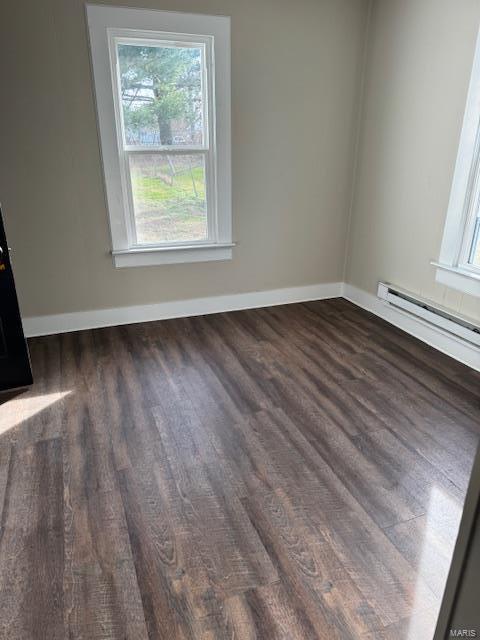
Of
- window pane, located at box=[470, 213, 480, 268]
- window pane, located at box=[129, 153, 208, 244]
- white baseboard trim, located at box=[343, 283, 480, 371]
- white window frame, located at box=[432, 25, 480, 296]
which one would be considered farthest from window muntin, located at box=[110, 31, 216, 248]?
window pane, located at box=[470, 213, 480, 268]

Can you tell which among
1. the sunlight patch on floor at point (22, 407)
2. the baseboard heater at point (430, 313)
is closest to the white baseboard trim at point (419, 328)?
the baseboard heater at point (430, 313)

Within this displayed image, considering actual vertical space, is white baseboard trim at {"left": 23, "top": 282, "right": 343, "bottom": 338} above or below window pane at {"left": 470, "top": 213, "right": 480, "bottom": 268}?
below

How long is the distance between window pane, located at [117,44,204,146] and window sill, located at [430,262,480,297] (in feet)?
6.87

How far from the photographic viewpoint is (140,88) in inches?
123

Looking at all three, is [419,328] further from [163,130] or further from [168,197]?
[163,130]

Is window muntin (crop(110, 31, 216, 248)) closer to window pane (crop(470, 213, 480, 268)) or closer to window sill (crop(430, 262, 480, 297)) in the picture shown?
window sill (crop(430, 262, 480, 297))

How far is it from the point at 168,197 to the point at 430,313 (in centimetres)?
218

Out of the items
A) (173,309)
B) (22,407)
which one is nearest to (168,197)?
(173,309)

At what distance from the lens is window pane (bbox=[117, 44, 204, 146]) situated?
3084mm

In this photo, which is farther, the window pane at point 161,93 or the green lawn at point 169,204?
the green lawn at point 169,204

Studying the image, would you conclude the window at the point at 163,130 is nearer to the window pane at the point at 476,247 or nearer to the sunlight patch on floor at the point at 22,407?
the sunlight patch on floor at the point at 22,407

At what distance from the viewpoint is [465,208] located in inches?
116

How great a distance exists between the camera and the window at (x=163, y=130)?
9.90 feet

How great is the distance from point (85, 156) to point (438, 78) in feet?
8.30
